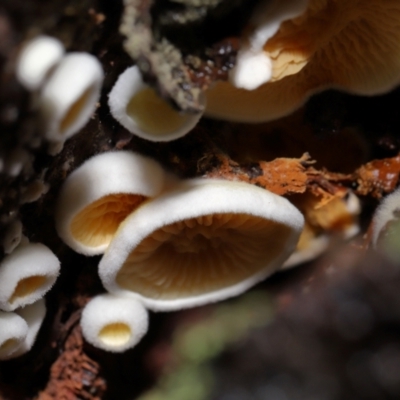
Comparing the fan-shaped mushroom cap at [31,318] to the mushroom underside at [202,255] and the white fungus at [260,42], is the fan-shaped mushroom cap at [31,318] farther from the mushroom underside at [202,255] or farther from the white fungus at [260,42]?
the white fungus at [260,42]

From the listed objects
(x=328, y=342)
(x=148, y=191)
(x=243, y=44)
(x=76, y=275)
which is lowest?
(x=328, y=342)

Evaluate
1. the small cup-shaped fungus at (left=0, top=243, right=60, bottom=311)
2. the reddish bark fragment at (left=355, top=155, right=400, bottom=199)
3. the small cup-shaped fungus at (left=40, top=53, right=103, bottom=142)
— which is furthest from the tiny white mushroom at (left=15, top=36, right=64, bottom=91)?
the reddish bark fragment at (left=355, top=155, right=400, bottom=199)

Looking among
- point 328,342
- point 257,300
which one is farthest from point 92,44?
point 257,300

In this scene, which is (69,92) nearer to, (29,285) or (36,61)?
(36,61)

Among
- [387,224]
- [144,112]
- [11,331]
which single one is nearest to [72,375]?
[11,331]

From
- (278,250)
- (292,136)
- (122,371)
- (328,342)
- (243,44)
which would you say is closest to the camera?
(243,44)

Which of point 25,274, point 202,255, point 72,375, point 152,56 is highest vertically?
point 152,56

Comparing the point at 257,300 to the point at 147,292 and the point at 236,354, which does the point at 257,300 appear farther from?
the point at 147,292
